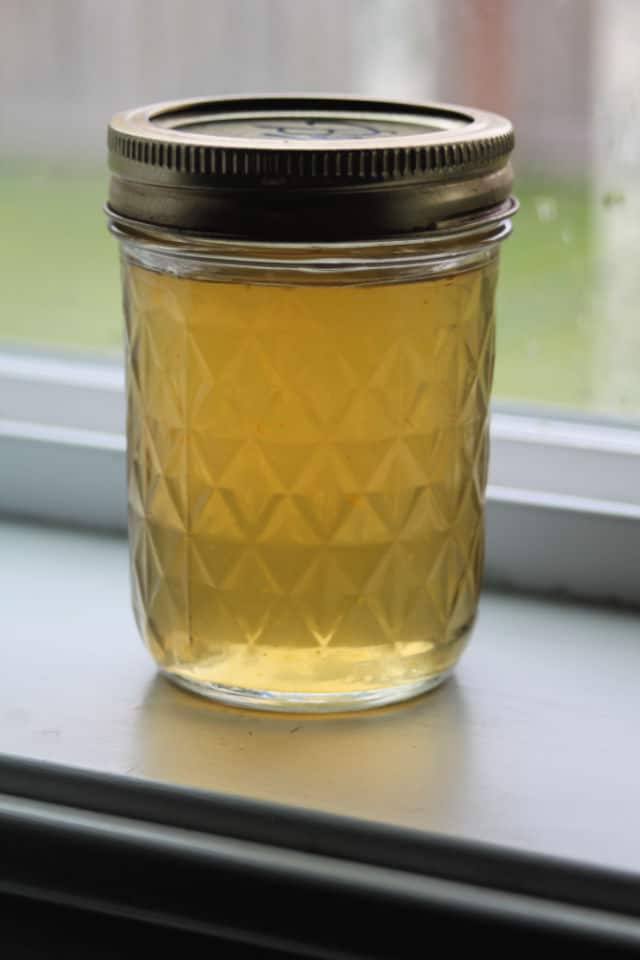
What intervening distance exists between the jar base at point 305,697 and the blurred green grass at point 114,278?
0.29 metres

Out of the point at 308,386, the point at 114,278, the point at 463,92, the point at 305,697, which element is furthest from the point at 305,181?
the point at 114,278

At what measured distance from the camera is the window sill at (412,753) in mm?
664

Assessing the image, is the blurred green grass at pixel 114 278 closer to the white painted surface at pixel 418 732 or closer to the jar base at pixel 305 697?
the white painted surface at pixel 418 732

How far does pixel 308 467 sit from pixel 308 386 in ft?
0.13

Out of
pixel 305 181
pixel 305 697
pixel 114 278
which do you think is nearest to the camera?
pixel 305 181

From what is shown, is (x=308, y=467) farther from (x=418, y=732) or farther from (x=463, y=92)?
(x=463, y=92)

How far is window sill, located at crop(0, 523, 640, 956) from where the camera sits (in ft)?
2.18

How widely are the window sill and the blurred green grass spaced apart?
0.19 meters

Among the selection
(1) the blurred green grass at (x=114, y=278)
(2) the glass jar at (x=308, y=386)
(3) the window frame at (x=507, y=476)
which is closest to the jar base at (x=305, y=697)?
(2) the glass jar at (x=308, y=386)

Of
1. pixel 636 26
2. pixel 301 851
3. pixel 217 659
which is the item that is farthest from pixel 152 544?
pixel 636 26

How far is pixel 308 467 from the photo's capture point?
0.73 meters

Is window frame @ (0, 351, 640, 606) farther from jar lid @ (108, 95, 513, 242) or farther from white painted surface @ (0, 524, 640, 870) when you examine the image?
jar lid @ (108, 95, 513, 242)

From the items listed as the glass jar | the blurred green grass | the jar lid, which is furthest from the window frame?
the jar lid

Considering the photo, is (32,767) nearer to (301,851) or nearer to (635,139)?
(301,851)
